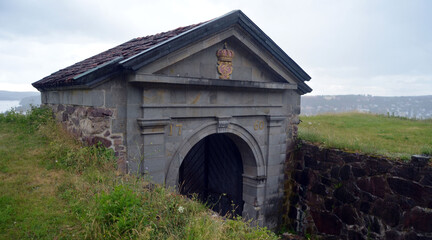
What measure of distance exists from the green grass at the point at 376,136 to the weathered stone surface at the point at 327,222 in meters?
1.73

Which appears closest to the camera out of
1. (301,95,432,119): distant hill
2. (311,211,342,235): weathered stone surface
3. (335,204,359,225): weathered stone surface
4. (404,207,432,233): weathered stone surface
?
(404,207,432,233): weathered stone surface

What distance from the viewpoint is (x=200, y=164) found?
30.0 ft

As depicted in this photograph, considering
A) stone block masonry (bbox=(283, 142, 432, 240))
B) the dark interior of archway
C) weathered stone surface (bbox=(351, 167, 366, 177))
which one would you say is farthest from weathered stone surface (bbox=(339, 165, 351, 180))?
the dark interior of archway

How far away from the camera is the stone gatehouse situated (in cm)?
517

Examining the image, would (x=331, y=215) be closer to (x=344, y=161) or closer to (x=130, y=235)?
(x=344, y=161)

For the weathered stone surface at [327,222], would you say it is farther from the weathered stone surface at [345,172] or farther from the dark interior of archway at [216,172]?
the dark interior of archway at [216,172]

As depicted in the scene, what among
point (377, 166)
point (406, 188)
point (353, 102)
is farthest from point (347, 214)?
point (353, 102)

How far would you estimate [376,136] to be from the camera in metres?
9.14

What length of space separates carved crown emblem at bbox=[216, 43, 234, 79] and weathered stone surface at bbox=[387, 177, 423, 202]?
402 centimetres

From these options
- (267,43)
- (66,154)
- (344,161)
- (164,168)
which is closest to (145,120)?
(164,168)

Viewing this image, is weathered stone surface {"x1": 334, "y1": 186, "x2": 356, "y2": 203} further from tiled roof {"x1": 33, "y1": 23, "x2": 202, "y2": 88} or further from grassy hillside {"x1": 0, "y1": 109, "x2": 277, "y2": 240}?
tiled roof {"x1": 33, "y1": 23, "x2": 202, "y2": 88}

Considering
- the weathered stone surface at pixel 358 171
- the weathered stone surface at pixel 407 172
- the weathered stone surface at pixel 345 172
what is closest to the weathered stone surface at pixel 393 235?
the weathered stone surface at pixel 407 172

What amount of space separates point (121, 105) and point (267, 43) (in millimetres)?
3359

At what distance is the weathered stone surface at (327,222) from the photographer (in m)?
7.16
